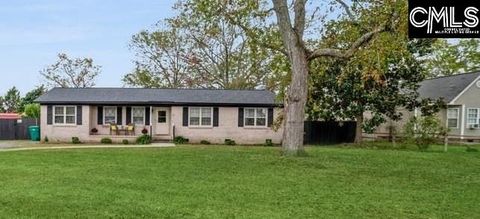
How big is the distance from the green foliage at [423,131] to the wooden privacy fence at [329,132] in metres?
4.93

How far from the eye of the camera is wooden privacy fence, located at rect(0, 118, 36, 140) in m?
30.0

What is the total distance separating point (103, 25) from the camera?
24.4m

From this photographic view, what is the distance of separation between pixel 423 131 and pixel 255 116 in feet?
28.8

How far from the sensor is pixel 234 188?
9.91 metres

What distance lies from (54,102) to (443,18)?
22.5 m

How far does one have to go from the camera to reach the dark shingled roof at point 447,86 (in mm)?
32156

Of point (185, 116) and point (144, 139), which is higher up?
point (185, 116)

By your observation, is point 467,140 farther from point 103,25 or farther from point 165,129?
Answer: point 103,25

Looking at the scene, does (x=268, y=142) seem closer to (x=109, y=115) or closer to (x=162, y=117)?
(x=162, y=117)

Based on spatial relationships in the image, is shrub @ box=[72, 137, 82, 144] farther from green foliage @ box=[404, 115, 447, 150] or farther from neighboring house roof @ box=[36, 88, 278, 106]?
green foliage @ box=[404, 115, 447, 150]

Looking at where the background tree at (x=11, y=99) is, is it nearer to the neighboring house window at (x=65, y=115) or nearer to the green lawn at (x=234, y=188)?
the neighboring house window at (x=65, y=115)

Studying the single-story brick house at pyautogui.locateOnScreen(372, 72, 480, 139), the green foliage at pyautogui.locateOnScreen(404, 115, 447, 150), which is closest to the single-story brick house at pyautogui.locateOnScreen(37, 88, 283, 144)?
the green foliage at pyautogui.locateOnScreen(404, 115, 447, 150)

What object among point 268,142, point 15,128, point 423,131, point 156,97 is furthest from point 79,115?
point 423,131

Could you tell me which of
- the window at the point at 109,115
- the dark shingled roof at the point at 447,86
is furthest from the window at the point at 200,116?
the dark shingled roof at the point at 447,86
